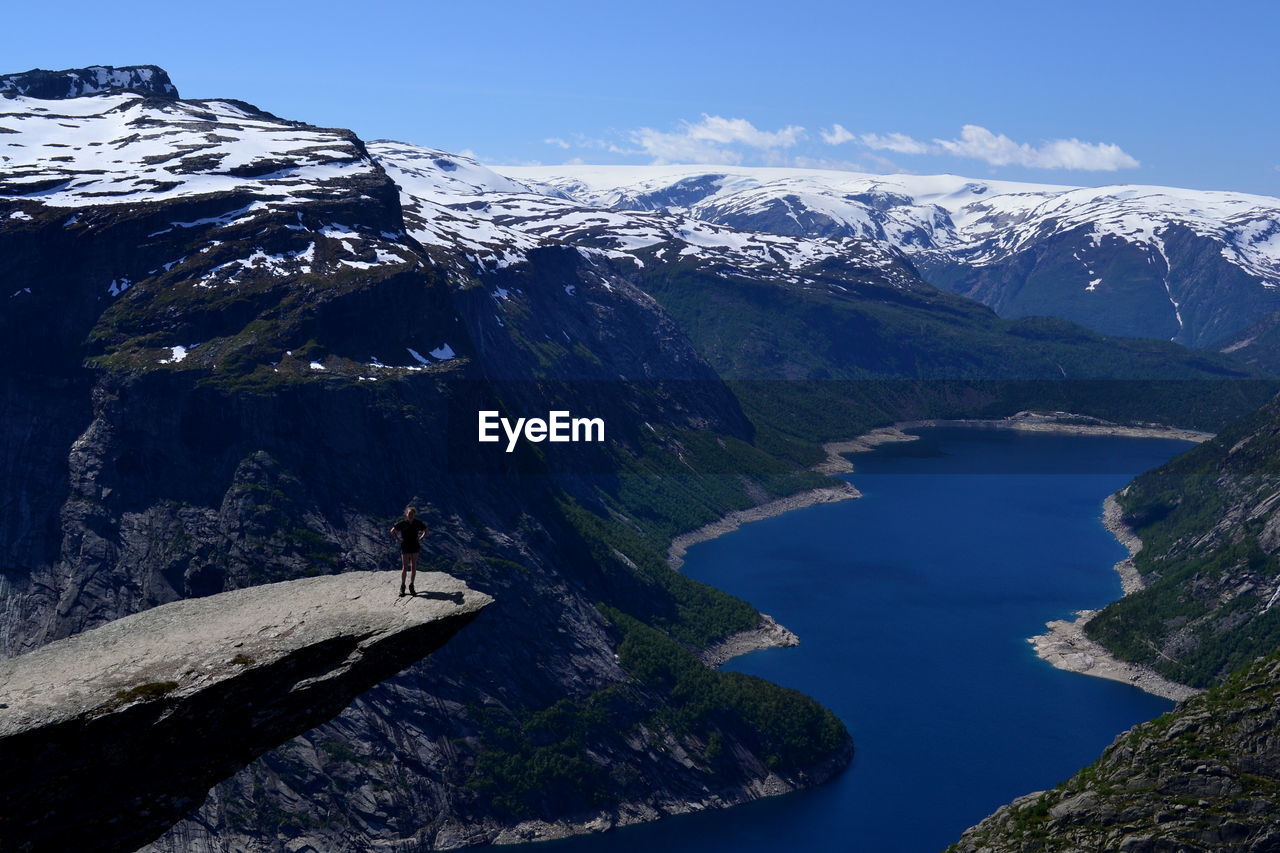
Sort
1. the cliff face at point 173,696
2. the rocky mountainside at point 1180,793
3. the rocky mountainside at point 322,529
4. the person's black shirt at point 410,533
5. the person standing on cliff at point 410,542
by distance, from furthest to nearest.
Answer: the rocky mountainside at point 322,529 → the rocky mountainside at point 1180,793 → the person's black shirt at point 410,533 → the person standing on cliff at point 410,542 → the cliff face at point 173,696

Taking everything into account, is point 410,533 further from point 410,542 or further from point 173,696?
point 173,696

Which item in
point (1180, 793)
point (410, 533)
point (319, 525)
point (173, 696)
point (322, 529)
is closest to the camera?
point (173, 696)

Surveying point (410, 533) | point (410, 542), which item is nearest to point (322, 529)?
point (410, 533)

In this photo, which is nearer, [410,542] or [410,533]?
[410,542]

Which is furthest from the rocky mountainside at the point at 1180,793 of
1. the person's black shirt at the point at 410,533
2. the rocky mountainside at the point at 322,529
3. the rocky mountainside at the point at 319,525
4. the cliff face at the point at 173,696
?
the rocky mountainside at the point at 319,525

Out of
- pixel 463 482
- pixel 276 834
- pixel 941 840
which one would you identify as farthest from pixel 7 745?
pixel 463 482

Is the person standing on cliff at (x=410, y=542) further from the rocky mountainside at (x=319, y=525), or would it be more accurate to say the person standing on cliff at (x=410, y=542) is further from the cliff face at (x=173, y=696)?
the rocky mountainside at (x=319, y=525)

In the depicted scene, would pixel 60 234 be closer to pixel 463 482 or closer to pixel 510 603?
pixel 463 482
